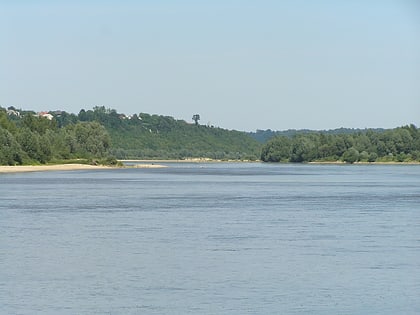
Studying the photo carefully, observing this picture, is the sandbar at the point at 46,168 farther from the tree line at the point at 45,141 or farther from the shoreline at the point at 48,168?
the tree line at the point at 45,141

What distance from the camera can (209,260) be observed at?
3042 centimetres

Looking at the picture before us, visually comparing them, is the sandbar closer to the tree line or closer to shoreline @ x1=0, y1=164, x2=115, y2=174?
shoreline @ x1=0, y1=164, x2=115, y2=174

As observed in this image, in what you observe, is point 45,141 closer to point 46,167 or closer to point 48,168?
→ point 46,167

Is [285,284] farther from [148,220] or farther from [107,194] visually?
[107,194]

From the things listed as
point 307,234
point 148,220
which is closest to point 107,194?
point 148,220

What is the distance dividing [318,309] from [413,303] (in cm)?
256

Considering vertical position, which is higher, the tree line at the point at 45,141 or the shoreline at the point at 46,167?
the tree line at the point at 45,141

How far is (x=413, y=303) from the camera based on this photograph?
77.2ft

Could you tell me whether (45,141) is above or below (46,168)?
above

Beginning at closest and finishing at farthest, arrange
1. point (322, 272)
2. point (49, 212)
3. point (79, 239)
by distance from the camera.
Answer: point (322, 272) → point (79, 239) → point (49, 212)

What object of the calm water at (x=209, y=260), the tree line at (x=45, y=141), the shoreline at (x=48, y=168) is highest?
the tree line at (x=45, y=141)

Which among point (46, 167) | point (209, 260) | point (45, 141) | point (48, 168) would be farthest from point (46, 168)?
point (209, 260)

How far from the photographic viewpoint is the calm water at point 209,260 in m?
23.5

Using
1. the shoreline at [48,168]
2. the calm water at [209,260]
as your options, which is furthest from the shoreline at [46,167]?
the calm water at [209,260]
